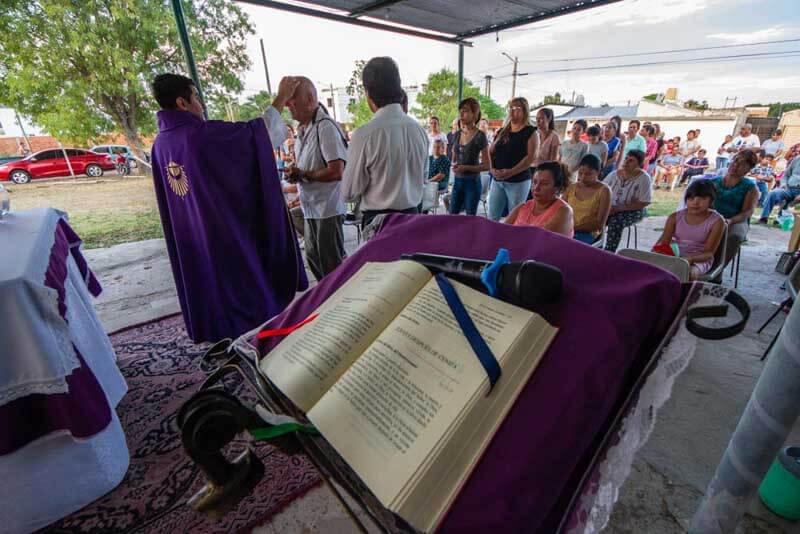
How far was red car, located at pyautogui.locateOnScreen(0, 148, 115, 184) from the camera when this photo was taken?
11.3 metres

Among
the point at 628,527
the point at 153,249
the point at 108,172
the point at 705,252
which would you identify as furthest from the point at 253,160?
the point at 108,172

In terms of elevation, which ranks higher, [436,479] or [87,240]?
[436,479]

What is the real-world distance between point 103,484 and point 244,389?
0.70 metres

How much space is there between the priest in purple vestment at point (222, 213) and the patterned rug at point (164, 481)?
1.33 ft

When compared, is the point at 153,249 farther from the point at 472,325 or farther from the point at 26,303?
the point at 472,325

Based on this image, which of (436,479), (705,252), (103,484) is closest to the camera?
(436,479)

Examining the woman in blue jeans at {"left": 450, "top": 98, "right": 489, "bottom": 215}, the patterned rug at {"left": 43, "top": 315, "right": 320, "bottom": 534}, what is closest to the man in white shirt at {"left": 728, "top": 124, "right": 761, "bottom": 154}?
the woman in blue jeans at {"left": 450, "top": 98, "right": 489, "bottom": 215}

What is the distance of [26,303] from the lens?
1.13 m

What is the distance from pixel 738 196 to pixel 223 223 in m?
4.37

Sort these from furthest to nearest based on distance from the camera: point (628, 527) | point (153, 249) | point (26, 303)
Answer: point (153, 249) → point (628, 527) → point (26, 303)

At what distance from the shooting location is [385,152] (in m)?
2.10

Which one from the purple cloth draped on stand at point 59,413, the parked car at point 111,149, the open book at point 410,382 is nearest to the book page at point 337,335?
the open book at point 410,382

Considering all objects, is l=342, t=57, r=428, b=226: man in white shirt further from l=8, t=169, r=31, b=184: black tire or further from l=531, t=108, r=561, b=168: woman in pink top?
l=8, t=169, r=31, b=184: black tire

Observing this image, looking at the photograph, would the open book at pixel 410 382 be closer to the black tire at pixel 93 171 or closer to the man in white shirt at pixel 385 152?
the man in white shirt at pixel 385 152
